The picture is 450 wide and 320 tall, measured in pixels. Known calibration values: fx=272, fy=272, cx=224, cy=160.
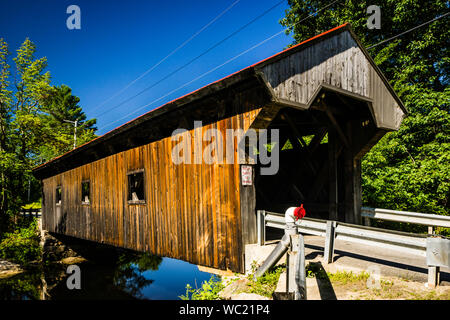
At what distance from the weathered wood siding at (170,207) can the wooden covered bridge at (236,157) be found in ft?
0.09

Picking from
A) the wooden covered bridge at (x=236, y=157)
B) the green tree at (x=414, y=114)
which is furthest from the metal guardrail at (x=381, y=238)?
the green tree at (x=414, y=114)

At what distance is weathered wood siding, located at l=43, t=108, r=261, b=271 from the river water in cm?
357

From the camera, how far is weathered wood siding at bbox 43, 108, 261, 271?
5.71 metres

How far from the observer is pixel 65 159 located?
13.4m

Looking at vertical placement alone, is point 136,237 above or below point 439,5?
below

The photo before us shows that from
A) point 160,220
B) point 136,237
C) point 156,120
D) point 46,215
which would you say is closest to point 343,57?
point 156,120

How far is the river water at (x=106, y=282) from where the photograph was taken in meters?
12.9

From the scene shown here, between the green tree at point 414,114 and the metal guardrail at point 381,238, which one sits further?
the green tree at point 414,114

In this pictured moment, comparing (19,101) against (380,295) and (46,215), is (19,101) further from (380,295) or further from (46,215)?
(380,295)

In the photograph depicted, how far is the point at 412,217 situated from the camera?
255 inches

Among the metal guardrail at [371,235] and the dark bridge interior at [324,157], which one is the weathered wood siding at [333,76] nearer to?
the dark bridge interior at [324,157]

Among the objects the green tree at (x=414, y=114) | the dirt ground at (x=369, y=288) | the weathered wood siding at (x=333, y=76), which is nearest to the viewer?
the dirt ground at (x=369, y=288)

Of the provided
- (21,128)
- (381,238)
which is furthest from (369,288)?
(21,128)
